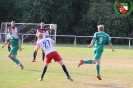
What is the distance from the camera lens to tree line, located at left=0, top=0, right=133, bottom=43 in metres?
41.9

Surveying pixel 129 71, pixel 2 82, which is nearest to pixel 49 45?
pixel 2 82

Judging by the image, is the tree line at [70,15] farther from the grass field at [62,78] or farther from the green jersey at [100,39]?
the green jersey at [100,39]

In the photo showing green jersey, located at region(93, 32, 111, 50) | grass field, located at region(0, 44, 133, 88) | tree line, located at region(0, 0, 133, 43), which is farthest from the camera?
tree line, located at region(0, 0, 133, 43)

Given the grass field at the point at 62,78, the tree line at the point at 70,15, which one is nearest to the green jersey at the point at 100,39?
the grass field at the point at 62,78

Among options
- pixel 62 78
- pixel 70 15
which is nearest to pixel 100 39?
pixel 62 78

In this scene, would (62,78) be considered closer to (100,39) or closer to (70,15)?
(100,39)

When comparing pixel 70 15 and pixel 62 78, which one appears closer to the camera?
pixel 62 78

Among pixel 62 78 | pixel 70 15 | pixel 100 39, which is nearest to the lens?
pixel 100 39

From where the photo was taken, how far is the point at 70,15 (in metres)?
43.5

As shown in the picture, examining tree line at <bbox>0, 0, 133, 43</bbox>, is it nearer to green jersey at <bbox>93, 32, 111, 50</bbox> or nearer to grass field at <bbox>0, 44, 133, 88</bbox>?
grass field at <bbox>0, 44, 133, 88</bbox>

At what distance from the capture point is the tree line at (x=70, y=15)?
41938 mm

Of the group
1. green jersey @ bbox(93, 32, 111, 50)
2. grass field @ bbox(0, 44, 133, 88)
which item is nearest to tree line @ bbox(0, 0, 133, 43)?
grass field @ bbox(0, 44, 133, 88)

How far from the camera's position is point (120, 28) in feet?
137

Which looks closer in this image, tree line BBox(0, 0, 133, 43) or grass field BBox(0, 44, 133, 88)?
grass field BBox(0, 44, 133, 88)
